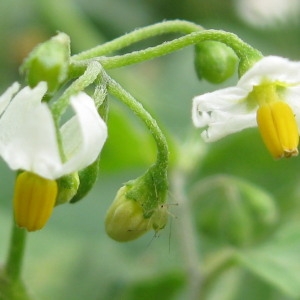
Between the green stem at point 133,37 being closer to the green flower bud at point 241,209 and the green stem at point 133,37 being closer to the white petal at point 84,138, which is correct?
the white petal at point 84,138

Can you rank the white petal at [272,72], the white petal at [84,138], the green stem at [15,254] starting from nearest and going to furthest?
1. the white petal at [84,138]
2. the white petal at [272,72]
3. the green stem at [15,254]

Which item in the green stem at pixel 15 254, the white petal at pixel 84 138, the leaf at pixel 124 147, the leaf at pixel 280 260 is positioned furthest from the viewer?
the leaf at pixel 124 147

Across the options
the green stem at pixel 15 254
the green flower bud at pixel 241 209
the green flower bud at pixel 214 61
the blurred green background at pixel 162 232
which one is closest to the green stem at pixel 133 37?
the green flower bud at pixel 214 61

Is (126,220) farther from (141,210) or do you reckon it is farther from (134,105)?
(134,105)

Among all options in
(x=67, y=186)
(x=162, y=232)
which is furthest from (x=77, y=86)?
(x=162, y=232)

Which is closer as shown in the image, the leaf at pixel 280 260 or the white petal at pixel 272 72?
the white petal at pixel 272 72

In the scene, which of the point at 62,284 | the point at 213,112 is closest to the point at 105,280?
the point at 62,284
